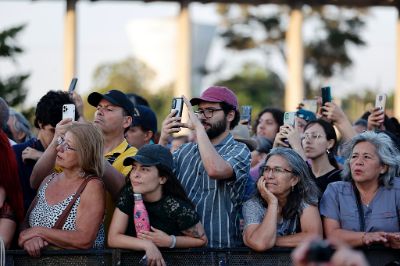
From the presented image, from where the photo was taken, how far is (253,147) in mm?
8898

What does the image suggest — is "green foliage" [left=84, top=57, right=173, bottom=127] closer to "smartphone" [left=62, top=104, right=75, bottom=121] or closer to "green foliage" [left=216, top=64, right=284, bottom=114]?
"green foliage" [left=216, top=64, right=284, bottom=114]

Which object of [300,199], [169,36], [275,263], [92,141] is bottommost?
[275,263]

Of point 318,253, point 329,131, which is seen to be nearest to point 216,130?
point 329,131

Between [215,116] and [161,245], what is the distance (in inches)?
50.6

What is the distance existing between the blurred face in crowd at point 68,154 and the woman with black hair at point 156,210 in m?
0.38

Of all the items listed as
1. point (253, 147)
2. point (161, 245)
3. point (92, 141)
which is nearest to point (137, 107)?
point (253, 147)

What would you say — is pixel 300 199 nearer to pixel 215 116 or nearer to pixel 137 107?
pixel 215 116

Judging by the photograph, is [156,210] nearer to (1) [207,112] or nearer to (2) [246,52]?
(1) [207,112]

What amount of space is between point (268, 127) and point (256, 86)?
50.7 m

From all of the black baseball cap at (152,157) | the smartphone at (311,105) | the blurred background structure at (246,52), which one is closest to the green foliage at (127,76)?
the blurred background structure at (246,52)

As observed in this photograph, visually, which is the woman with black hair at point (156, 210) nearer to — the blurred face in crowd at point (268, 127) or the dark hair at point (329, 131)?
the dark hair at point (329, 131)

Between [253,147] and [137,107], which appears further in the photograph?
[253,147]

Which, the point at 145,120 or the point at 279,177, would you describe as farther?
the point at 145,120

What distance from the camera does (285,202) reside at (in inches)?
254
